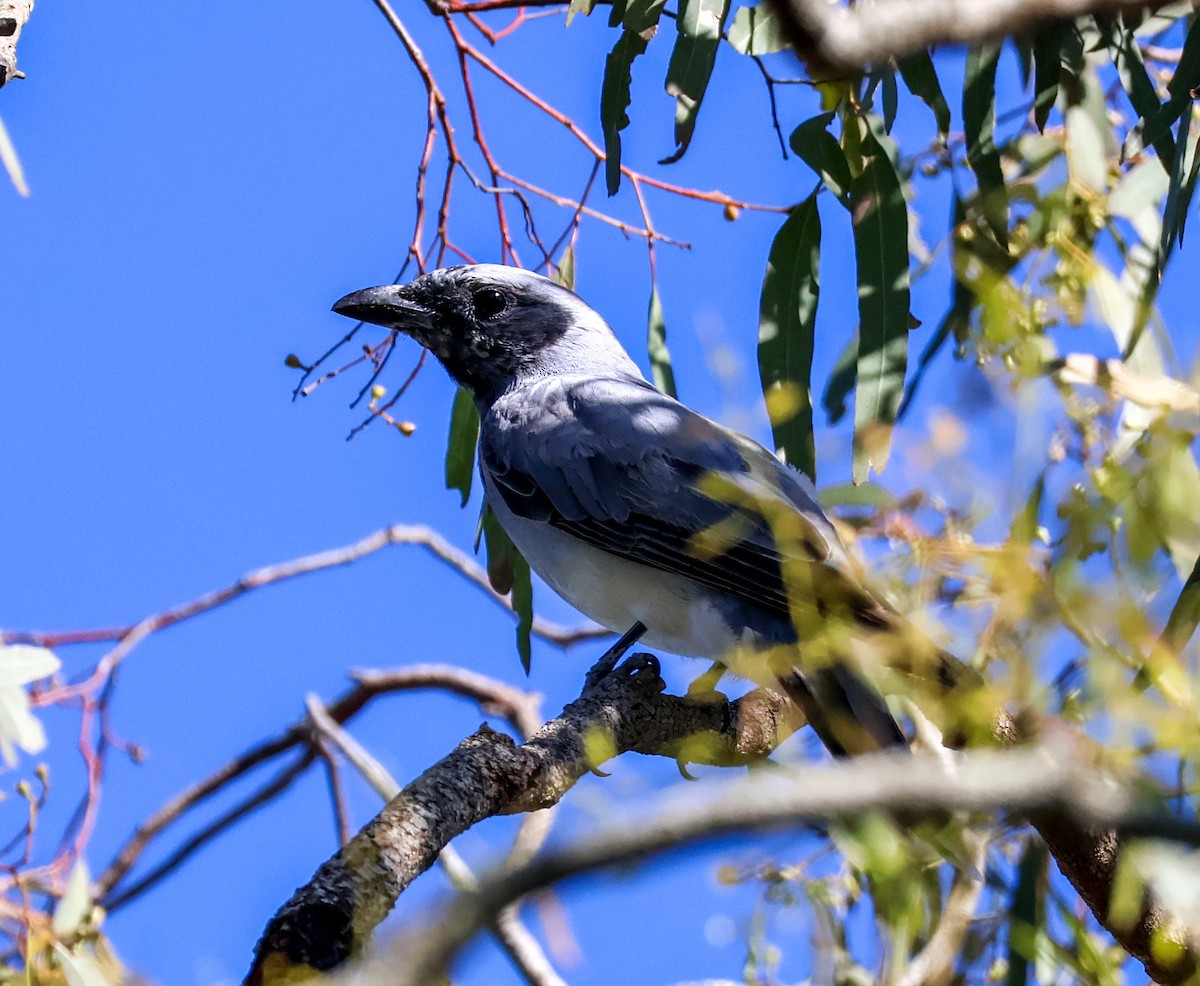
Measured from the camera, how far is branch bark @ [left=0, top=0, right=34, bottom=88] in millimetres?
2385

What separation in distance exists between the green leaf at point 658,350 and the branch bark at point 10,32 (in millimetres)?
1834

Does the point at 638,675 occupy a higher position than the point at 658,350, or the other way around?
the point at 658,350

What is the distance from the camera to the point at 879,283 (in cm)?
307

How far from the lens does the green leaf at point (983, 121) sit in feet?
9.78

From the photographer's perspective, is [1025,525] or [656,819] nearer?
[656,819]

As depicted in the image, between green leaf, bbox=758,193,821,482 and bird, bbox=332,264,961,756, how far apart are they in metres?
0.19

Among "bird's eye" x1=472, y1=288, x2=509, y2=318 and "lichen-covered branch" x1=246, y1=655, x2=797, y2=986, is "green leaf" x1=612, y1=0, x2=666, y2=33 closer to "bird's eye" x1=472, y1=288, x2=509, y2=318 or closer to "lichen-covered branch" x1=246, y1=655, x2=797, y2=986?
"bird's eye" x1=472, y1=288, x2=509, y2=318

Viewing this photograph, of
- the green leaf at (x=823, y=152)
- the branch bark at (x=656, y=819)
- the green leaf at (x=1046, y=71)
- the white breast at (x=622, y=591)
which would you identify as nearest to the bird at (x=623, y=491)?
the white breast at (x=622, y=591)

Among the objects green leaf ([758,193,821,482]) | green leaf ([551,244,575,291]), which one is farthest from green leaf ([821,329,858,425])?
green leaf ([551,244,575,291])

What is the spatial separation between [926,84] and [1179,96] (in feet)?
1.72

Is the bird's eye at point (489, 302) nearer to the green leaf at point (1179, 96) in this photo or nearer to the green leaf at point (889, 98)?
the green leaf at point (889, 98)

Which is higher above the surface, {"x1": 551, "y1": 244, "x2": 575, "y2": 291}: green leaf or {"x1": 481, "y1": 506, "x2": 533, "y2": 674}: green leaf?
{"x1": 551, "y1": 244, "x2": 575, "y2": 291}: green leaf

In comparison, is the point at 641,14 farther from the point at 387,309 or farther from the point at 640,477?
the point at 387,309

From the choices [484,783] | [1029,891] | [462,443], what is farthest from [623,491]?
[1029,891]
